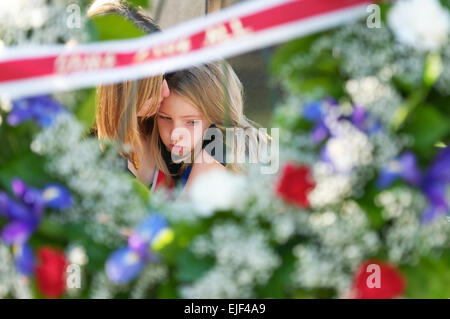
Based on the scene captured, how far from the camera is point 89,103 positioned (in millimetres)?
1273

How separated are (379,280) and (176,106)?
1331 mm

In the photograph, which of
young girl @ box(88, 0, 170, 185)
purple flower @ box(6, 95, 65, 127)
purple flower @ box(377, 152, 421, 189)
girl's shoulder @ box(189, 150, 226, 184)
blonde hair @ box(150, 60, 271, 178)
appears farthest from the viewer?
girl's shoulder @ box(189, 150, 226, 184)

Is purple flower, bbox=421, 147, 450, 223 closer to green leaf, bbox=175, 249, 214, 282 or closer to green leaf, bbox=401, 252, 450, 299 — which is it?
green leaf, bbox=401, 252, 450, 299

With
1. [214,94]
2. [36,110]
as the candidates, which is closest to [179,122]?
[214,94]

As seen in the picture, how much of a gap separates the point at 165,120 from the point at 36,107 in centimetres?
117

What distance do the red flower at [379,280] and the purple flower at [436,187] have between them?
113 mm

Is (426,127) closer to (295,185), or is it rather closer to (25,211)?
(295,185)

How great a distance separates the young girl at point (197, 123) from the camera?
2.34 m

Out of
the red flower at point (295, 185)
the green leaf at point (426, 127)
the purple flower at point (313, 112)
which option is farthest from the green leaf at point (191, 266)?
the green leaf at point (426, 127)

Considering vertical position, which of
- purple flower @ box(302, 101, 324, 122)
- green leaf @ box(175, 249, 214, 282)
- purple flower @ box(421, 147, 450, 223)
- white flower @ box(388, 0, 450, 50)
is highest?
white flower @ box(388, 0, 450, 50)

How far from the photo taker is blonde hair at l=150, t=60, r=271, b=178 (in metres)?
2.34

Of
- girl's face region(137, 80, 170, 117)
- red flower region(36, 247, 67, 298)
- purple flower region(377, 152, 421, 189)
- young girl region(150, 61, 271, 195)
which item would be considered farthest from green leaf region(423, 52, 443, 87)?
girl's face region(137, 80, 170, 117)
